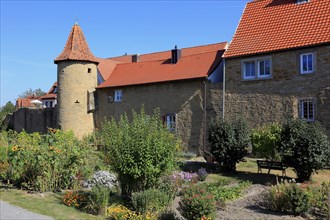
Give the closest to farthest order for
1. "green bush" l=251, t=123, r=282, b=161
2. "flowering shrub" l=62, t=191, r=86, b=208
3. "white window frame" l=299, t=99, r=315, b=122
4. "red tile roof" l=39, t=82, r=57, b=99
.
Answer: "flowering shrub" l=62, t=191, r=86, b=208 → "green bush" l=251, t=123, r=282, b=161 → "white window frame" l=299, t=99, r=315, b=122 → "red tile roof" l=39, t=82, r=57, b=99

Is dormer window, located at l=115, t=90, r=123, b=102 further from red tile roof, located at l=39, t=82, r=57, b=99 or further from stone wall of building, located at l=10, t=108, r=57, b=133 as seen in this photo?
red tile roof, located at l=39, t=82, r=57, b=99

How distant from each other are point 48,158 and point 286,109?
14518 mm

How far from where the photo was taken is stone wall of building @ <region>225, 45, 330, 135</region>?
2088cm

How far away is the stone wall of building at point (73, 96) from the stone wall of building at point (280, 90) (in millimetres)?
12953

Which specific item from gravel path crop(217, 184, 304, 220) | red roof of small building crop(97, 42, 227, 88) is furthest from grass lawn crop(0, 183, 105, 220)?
red roof of small building crop(97, 42, 227, 88)

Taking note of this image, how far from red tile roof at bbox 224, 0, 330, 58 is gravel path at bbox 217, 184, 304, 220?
12.1m

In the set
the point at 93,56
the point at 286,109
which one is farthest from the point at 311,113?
the point at 93,56

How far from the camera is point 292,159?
50.4ft

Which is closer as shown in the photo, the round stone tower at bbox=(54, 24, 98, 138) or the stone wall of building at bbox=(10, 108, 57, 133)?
the round stone tower at bbox=(54, 24, 98, 138)

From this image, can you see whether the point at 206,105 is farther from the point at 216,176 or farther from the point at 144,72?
the point at 216,176

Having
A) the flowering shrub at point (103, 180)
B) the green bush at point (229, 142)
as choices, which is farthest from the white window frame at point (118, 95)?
the flowering shrub at point (103, 180)

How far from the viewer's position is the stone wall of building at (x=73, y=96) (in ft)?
104

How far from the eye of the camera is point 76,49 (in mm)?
32344

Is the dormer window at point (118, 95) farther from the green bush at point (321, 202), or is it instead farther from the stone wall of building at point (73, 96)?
the green bush at point (321, 202)
